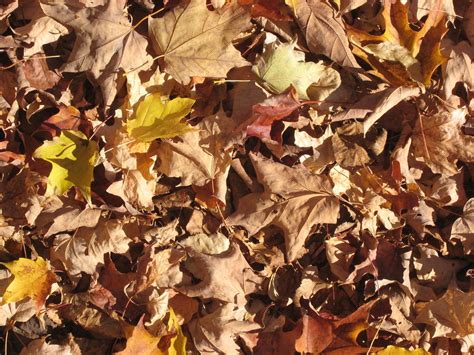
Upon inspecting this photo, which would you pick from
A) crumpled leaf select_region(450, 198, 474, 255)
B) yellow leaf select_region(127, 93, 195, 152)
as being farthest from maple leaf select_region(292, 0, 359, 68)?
crumpled leaf select_region(450, 198, 474, 255)

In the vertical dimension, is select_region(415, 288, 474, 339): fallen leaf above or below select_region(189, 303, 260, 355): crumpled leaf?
below

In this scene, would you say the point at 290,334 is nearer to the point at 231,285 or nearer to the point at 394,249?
the point at 231,285

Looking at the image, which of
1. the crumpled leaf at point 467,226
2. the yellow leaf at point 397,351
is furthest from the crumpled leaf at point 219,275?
the crumpled leaf at point 467,226

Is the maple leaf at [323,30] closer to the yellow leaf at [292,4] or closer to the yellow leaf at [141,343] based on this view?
the yellow leaf at [292,4]

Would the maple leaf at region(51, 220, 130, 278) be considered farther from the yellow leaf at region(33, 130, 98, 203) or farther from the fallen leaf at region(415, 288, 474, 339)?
the fallen leaf at region(415, 288, 474, 339)

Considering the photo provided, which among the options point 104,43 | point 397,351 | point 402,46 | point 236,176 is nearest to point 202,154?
point 236,176

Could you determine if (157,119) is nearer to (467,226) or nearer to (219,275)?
(219,275)
